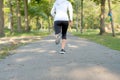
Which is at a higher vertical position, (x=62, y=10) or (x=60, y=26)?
(x=62, y=10)

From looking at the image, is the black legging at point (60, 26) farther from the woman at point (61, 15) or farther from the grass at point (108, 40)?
the grass at point (108, 40)

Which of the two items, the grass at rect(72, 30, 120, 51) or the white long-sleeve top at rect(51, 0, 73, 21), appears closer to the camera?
the white long-sleeve top at rect(51, 0, 73, 21)

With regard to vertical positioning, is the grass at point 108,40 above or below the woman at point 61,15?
below

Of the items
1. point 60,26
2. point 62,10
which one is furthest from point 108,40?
point 62,10

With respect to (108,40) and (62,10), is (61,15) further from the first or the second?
(108,40)

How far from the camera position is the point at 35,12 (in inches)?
2463

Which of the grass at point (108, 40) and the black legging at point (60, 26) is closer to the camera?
the black legging at point (60, 26)

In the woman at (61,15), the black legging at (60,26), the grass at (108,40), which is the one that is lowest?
the grass at (108,40)

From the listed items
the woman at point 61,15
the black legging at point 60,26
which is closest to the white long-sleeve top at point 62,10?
the woman at point 61,15

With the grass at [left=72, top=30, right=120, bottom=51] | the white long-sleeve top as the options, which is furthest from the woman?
the grass at [left=72, top=30, right=120, bottom=51]

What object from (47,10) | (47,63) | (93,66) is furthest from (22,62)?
(47,10)

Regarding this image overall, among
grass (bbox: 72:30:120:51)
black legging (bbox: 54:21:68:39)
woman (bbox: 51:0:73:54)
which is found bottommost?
grass (bbox: 72:30:120:51)

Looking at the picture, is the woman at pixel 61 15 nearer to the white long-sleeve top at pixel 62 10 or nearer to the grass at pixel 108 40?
the white long-sleeve top at pixel 62 10

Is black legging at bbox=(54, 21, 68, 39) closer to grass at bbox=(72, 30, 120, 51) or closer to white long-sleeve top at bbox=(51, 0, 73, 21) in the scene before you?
white long-sleeve top at bbox=(51, 0, 73, 21)
